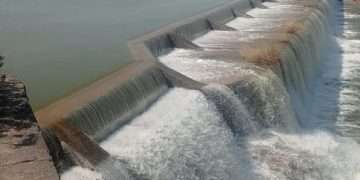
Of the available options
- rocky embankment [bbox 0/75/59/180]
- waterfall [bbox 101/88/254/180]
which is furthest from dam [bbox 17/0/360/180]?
rocky embankment [bbox 0/75/59/180]

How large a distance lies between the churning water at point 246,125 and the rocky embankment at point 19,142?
93cm

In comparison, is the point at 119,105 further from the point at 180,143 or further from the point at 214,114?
Result: the point at 214,114

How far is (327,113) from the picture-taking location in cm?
1025

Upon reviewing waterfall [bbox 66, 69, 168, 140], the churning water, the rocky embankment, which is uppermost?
the rocky embankment

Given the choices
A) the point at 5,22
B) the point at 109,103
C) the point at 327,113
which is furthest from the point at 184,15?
the point at 109,103

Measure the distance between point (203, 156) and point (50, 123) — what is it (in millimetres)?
2159

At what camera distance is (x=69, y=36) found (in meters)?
11.1

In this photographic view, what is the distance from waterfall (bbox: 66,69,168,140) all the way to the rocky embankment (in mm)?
1096

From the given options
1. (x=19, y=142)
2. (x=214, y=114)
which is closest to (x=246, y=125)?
(x=214, y=114)

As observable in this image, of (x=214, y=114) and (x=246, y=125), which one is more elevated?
(x=214, y=114)

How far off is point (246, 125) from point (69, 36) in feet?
15.8

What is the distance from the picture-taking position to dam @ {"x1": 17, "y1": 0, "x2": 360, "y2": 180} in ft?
19.2

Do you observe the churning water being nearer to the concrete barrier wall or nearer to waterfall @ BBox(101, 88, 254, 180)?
waterfall @ BBox(101, 88, 254, 180)

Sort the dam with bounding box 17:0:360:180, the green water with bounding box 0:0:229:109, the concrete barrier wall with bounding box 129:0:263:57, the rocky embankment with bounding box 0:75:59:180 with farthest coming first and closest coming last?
the concrete barrier wall with bounding box 129:0:263:57
the green water with bounding box 0:0:229:109
the dam with bounding box 17:0:360:180
the rocky embankment with bounding box 0:75:59:180
